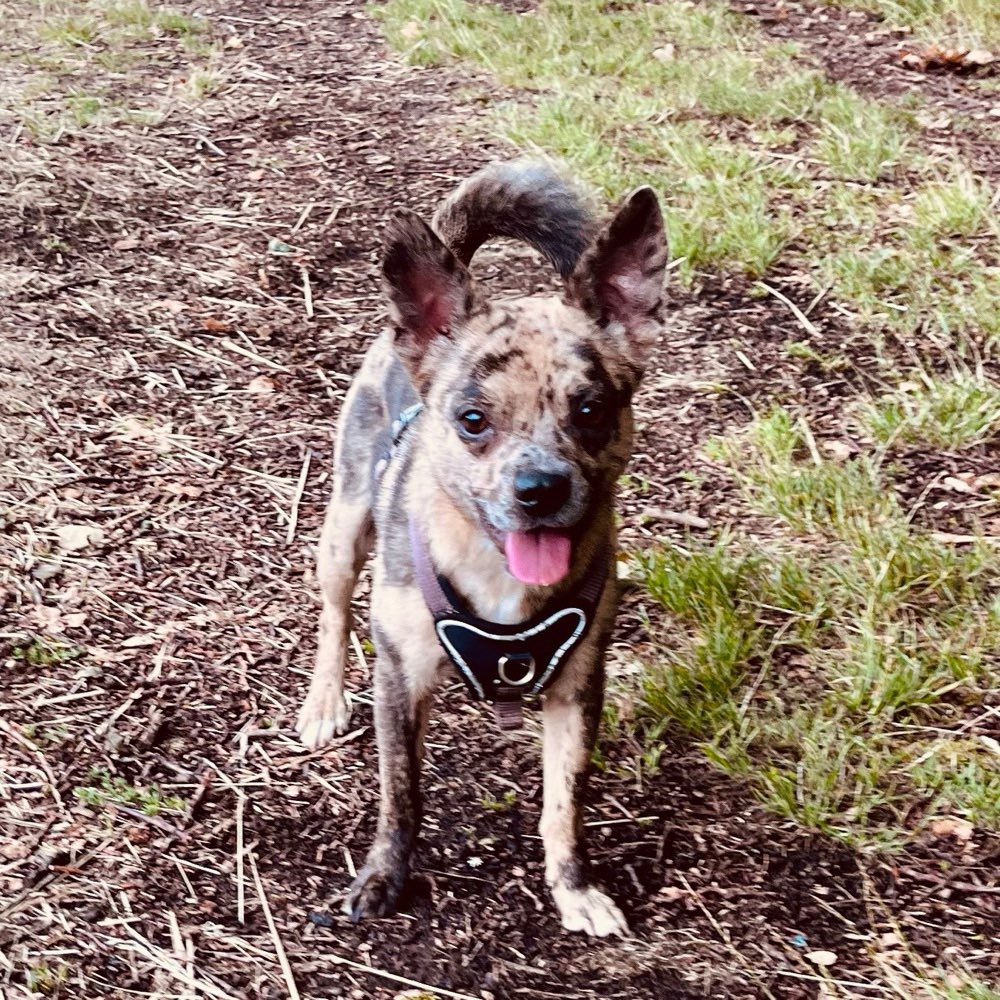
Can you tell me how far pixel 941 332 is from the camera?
5297 mm

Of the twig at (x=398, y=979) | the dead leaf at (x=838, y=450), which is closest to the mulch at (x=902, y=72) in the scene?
the dead leaf at (x=838, y=450)

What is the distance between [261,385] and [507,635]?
2.80m

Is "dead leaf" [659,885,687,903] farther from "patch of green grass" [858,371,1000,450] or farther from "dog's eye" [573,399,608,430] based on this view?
"patch of green grass" [858,371,1000,450]

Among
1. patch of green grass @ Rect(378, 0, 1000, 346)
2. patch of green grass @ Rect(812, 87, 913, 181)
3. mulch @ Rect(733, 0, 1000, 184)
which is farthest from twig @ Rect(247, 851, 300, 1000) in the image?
mulch @ Rect(733, 0, 1000, 184)

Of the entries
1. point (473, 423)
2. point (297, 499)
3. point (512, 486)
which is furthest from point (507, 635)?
point (297, 499)

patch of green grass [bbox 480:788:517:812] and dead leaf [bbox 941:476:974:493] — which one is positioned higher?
dead leaf [bbox 941:476:974:493]

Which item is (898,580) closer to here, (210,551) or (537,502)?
(537,502)

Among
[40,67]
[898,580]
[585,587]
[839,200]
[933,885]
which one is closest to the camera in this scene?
[585,587]

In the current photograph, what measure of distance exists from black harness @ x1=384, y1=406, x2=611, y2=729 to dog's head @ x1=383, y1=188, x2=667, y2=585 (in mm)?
130

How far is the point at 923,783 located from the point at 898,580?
0.76m

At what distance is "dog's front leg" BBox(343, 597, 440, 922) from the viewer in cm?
310

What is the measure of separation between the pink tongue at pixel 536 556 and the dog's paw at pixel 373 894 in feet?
3.11

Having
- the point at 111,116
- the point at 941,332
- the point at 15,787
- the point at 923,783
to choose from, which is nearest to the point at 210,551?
the point at 15,787

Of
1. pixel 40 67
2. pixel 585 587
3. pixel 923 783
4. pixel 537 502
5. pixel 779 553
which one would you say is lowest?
pixel 923 783
